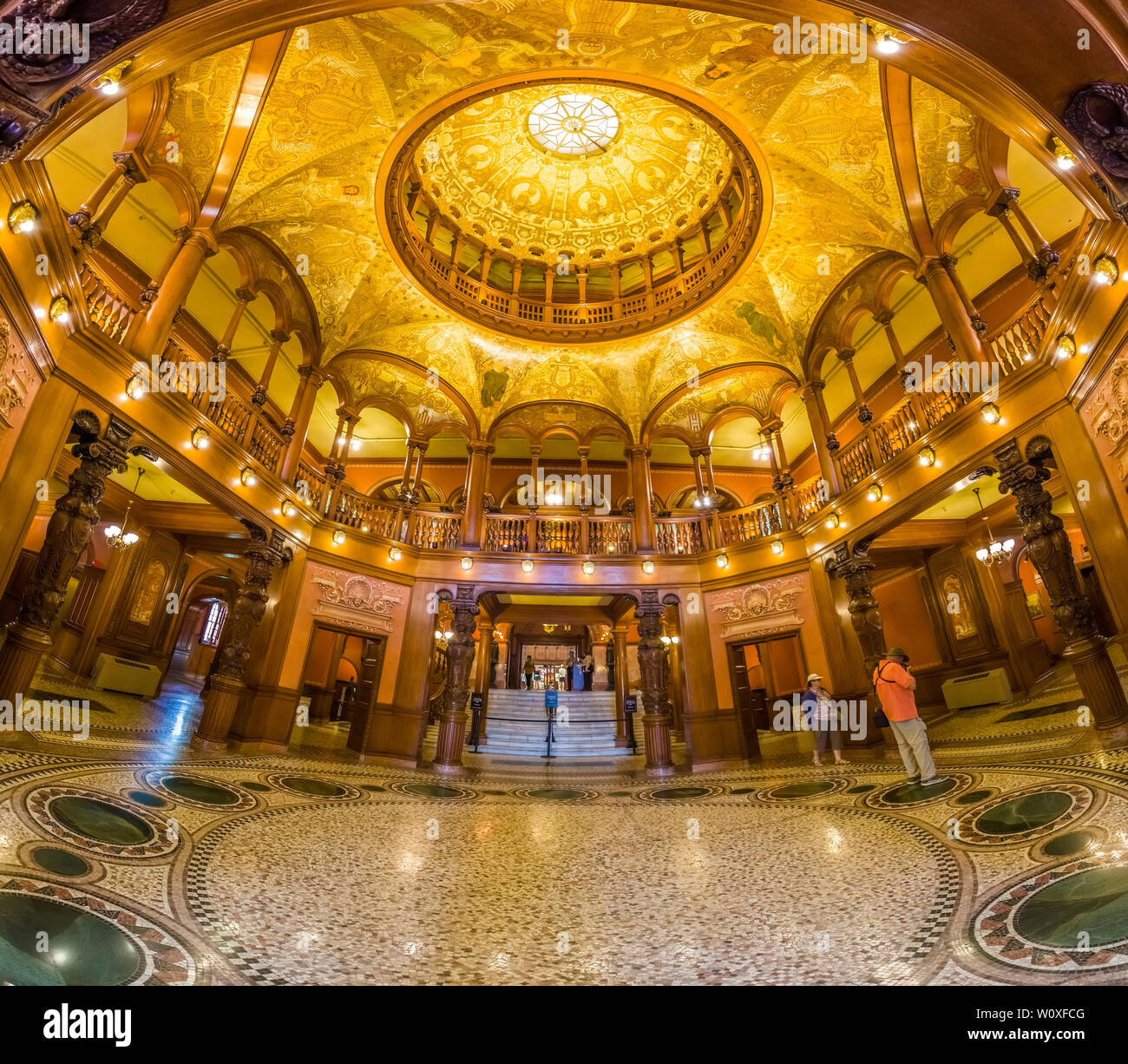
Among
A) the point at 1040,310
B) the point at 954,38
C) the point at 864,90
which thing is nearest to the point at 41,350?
the point at 954,38

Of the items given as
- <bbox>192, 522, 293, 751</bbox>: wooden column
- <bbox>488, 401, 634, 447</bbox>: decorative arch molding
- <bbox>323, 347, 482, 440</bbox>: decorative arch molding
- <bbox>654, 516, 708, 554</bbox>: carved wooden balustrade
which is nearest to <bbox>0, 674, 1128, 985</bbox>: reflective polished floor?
<bbox>192, 522, 293, 751</bbox>: wooden column

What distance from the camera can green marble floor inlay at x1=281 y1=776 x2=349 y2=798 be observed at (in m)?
5.95

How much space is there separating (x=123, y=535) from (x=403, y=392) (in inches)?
244

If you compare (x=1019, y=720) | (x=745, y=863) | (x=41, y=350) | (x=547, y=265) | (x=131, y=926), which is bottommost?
(x=131, y=926)

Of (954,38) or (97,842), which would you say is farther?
(954,38)

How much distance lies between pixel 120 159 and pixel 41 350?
9.79 feet

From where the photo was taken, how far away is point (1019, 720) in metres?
8.77

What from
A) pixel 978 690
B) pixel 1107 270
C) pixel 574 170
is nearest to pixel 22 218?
pixel 1107 270

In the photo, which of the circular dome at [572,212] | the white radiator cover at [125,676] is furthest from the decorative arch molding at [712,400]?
the white radiator cover at [125,676]

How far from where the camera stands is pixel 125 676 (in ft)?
37.2

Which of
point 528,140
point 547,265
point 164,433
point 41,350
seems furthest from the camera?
point 547,265

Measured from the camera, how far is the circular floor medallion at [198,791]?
15.0 feet

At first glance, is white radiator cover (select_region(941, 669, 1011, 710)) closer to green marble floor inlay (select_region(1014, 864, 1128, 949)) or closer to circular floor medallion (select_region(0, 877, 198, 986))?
green marble floor inlay (select_region(1014, 864, 1128, 949))
